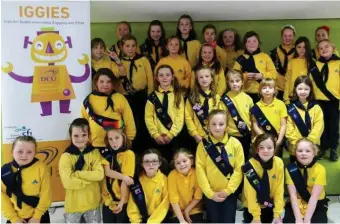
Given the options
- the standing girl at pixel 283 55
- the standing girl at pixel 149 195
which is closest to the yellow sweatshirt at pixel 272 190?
the standing girl at pixel 149 195

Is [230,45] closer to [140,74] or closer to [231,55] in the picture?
[231,55]

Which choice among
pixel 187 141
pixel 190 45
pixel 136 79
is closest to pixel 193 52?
pixel 190 45

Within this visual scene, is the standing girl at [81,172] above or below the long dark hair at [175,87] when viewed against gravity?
below

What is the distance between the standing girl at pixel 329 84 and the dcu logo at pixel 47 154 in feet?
7.67

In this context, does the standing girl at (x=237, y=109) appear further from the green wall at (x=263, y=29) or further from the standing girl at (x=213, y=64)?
the green wall at (x=263, y=29)

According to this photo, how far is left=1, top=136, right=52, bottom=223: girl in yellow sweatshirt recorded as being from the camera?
2943 mm

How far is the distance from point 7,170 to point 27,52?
0.89 meters

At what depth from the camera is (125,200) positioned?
3.11 metres

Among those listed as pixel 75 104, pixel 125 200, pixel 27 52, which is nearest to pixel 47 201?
pixel 125 200

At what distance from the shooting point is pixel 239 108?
11.6 feet

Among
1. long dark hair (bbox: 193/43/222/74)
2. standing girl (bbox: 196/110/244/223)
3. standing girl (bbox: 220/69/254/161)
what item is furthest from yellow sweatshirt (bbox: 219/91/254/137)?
standing girl (bbox: 196/110/244/223)

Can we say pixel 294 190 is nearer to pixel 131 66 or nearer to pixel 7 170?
pixel 131 66

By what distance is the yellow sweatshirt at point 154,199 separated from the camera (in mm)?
3027

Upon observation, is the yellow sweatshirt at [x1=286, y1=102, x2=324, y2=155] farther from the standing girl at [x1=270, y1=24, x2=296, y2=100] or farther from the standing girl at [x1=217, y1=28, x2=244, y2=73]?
the standing girl at [x1=217, y1=28, x2=244, y2=73]
